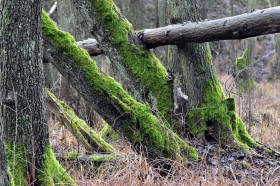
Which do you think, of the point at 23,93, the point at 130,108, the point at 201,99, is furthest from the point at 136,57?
the point at 23,93

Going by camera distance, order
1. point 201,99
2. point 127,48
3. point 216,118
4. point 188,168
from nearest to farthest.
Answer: point 188,168 < point 127,48 < point 216,118 < point 201,99

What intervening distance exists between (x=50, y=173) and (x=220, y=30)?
270 cm

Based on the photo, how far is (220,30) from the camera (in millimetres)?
5484

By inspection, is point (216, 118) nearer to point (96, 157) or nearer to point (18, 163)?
point (96, 157)

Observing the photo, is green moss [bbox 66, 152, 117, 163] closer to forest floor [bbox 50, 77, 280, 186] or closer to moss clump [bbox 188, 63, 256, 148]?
forest floor [bbox 50, 77, 280, 186]

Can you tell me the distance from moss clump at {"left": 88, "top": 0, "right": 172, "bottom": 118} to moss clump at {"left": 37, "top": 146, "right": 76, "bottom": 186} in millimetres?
2033

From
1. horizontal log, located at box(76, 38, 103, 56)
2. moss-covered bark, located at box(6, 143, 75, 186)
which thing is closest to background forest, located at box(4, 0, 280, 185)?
moss-covered bark, located at box(6, 143, 75, 186)

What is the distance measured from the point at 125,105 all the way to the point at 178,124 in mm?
1115

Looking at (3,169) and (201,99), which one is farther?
(201,99)

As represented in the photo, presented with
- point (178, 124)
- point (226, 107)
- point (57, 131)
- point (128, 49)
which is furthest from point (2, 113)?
point (57, 131)

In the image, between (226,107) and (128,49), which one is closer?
(128,49)

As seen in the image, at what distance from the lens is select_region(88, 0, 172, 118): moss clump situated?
5.72 metres

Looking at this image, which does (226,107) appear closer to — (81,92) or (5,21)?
(81,92)

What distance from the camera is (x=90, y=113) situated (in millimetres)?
9297
